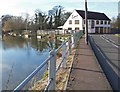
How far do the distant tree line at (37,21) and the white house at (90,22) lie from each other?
46.6 ft

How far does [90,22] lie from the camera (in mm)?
79438

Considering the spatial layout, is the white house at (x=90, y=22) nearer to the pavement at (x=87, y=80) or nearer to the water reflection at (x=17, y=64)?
the water reflection at (x=17, y=64)

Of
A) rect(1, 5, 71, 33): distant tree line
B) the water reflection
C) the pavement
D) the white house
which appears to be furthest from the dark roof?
the pavement

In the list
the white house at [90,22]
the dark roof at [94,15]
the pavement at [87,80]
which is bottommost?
the pavement at [87,80]

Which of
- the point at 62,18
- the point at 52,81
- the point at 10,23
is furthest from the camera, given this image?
A: the point at 62,18

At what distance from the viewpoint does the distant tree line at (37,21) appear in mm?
92838

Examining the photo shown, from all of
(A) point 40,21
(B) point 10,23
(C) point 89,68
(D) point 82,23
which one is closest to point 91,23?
(D) point 82,23

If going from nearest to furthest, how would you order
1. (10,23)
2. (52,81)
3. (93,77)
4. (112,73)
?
(52,81) → (93,77) → (112,73) → (10,23)

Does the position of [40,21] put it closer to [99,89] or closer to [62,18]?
[62,18]

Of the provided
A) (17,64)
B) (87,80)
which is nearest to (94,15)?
(17,64)

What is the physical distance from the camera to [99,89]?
6.45 meters

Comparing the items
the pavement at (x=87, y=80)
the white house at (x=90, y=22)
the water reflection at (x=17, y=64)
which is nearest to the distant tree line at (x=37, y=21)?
the white house at (x=90, y=22)

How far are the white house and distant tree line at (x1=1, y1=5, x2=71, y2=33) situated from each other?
46.6ft

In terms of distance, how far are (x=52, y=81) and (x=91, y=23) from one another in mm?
75315
